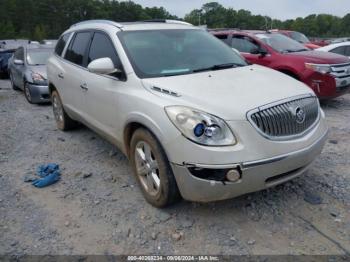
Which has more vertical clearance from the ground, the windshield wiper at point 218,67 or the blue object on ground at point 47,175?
the windshield wiper at point 218,67

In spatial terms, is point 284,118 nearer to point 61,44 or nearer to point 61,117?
point 61,117

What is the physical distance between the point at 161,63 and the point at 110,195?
59.6 inches

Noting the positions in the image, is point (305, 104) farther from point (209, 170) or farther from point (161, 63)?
point (161, 63)

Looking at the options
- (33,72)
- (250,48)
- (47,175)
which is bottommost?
(47,175)

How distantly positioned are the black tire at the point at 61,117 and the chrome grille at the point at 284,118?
372 centimetres

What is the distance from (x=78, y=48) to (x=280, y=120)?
3241mm

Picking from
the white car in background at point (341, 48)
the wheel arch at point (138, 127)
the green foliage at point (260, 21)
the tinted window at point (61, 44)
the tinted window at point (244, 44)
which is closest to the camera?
the wheel arch at point (138, 127)

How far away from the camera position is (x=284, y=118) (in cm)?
301

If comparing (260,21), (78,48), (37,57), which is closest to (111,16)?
(260,21)

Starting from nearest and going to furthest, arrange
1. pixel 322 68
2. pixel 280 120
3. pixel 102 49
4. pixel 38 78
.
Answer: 1. pixel 280 120
2. pixel 102 49
3. pixel 322 68
4. pixel 38 78

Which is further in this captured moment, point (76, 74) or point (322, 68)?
point (322, 68)

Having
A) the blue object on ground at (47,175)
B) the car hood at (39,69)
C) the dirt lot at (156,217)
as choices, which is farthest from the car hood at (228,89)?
the car hood at (39,69)

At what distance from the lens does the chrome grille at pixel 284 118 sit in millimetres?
2889

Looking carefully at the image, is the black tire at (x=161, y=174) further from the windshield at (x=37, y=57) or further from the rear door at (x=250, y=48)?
the windshield at (x=37, y=57)
